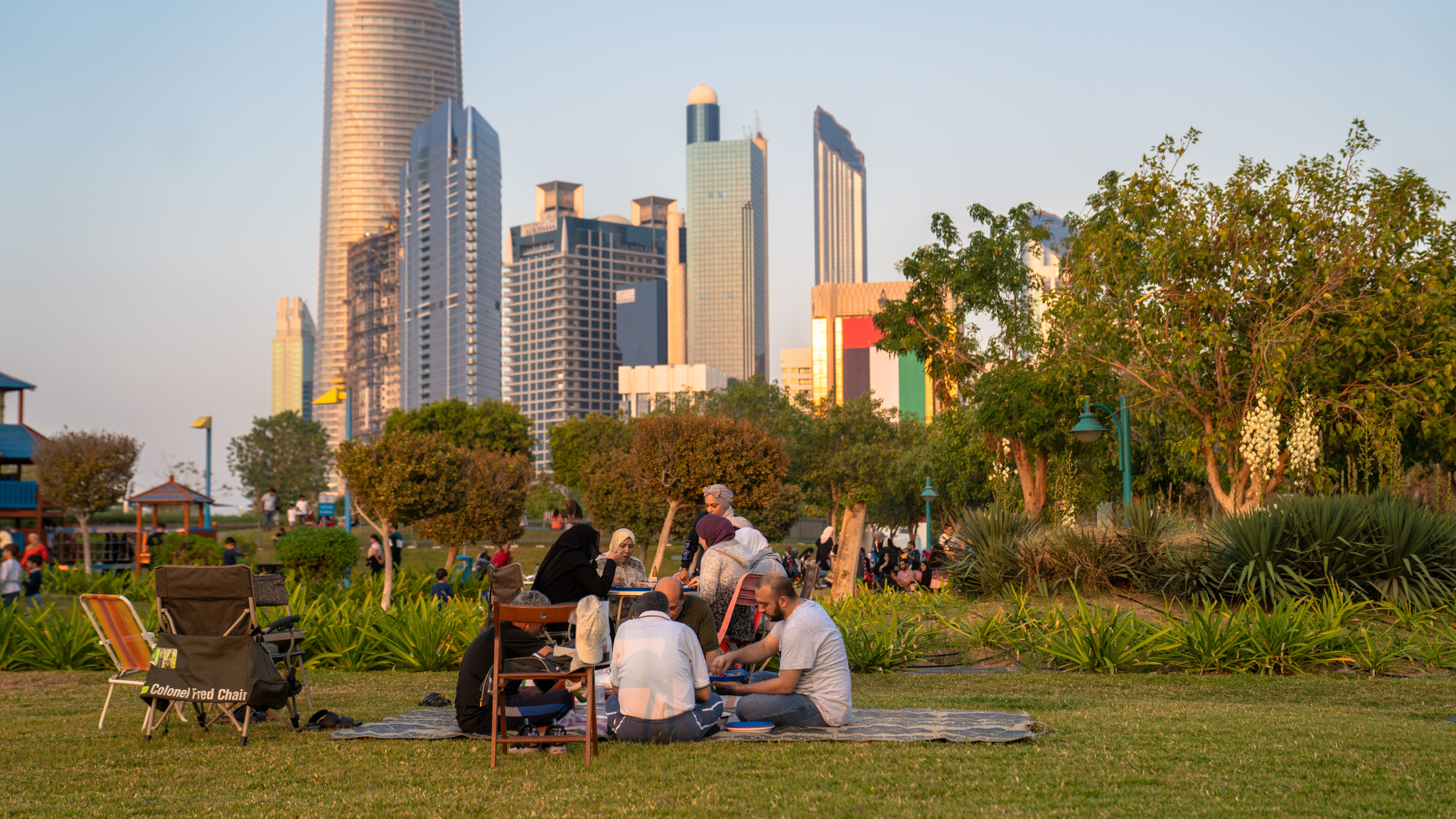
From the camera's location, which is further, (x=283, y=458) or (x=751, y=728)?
(x=283, y=458)

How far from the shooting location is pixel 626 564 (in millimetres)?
9438

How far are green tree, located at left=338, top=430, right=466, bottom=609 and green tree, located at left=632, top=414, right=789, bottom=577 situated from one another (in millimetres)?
7121

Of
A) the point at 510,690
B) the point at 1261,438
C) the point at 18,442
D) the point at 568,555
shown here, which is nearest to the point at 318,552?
the point at 568,555

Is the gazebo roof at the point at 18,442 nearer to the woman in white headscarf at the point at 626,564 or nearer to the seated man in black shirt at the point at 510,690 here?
the woman in white headscarf at the point at 626,564

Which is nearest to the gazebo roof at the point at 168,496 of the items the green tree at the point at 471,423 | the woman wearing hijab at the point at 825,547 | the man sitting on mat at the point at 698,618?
the woman wearing hijab at the point at 825,547

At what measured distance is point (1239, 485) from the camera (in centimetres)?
1645

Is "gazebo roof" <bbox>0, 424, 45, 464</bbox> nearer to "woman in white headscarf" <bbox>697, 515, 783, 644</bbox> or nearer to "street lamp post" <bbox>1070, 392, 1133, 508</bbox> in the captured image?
"street lamp post" <bbox>1070, 392, 1133, 508</bbox>

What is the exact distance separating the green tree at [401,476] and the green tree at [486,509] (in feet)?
9.74

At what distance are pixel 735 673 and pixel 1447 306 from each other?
46.0ft

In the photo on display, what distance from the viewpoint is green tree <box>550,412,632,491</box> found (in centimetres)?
6756

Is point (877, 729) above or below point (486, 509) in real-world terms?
below

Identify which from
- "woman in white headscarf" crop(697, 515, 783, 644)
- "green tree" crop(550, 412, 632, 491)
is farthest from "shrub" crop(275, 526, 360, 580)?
"green tree" crop(550, 412, 632, 491)

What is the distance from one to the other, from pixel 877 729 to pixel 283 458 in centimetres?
8483

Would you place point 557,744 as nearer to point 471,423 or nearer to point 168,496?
point 168,496
